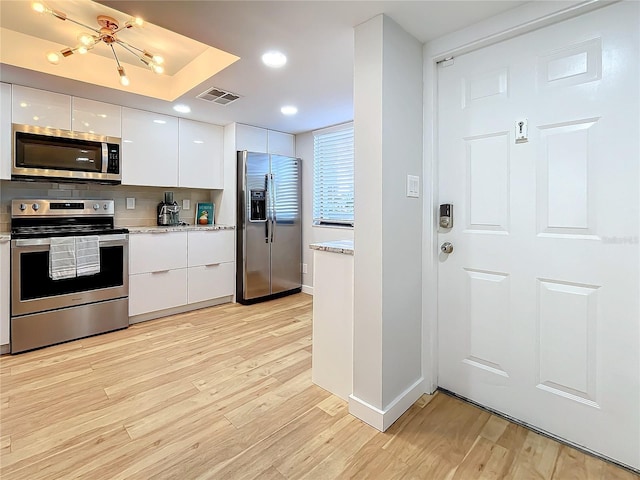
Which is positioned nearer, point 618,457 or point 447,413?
point 618,457

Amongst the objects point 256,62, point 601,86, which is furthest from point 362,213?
point 256,62

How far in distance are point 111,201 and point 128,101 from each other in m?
1.01

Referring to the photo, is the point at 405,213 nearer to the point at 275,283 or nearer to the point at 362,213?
the point at 362,213

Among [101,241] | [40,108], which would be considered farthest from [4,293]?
[40,108]

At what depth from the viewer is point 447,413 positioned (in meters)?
1.83

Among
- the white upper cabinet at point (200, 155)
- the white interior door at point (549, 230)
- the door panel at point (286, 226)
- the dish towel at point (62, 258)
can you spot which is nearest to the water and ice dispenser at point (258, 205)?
the door panel at point (286, 226)

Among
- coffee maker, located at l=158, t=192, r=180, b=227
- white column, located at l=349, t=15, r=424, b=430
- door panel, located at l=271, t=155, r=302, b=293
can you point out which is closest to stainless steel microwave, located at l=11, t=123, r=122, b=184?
coffee maker, located at l=158, t=192, r=180, b=227

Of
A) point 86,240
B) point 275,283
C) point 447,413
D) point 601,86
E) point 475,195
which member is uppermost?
point 601,86

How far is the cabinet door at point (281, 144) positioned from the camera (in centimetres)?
425

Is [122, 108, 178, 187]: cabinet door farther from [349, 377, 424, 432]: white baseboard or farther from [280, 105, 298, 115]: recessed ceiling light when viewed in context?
[349, 377, 424, 432]: white baseboard

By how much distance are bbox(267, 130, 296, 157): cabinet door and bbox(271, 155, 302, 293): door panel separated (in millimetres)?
159

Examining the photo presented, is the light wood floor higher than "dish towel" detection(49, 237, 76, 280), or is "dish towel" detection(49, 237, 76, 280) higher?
"dish towel" detection(49, 237, 76, 280)

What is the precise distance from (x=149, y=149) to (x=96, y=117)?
20.4 inches

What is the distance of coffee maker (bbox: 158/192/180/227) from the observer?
12.4 feet
